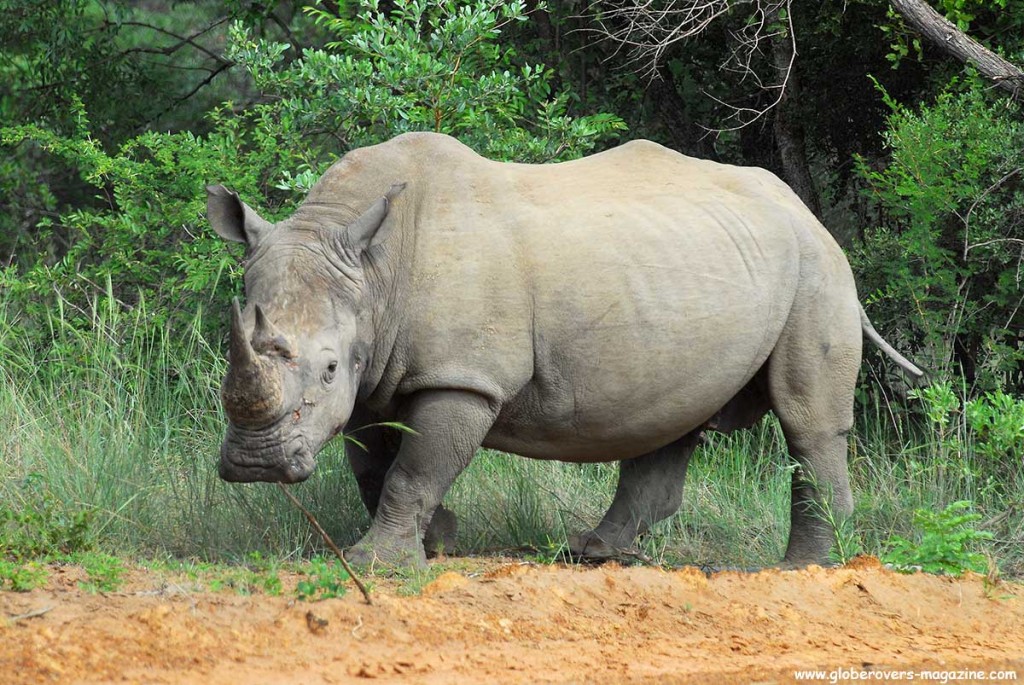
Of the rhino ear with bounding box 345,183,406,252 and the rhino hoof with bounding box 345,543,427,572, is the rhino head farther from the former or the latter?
the rhino hoof with bounding box 345,543,427,572

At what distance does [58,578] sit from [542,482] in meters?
3.29

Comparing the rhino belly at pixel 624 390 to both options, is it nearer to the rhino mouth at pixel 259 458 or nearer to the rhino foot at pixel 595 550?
the rhino foot at pixel 595 550

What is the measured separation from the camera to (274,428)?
5.84 m

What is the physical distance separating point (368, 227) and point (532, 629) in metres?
1.95

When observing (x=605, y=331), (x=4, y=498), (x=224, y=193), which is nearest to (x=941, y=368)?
(x=605, y=331)

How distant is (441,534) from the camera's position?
7000 millimetres

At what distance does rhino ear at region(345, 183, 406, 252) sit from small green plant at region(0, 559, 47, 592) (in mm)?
1875

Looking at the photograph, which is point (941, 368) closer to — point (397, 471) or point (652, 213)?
point (652, 213)

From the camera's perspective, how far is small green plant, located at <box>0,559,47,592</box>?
5.33 metres

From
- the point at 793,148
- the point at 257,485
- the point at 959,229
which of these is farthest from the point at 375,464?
the point at 793,148

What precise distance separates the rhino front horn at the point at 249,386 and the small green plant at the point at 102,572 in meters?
0.71

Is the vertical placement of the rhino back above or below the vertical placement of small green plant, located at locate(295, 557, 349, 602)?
above

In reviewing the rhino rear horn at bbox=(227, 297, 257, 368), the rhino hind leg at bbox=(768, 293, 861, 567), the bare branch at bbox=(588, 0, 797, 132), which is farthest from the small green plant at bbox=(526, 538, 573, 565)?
the bare branch at bbox=(588, 0, 797, 132)

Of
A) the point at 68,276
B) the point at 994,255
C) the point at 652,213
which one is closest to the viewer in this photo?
the point at 652,213
